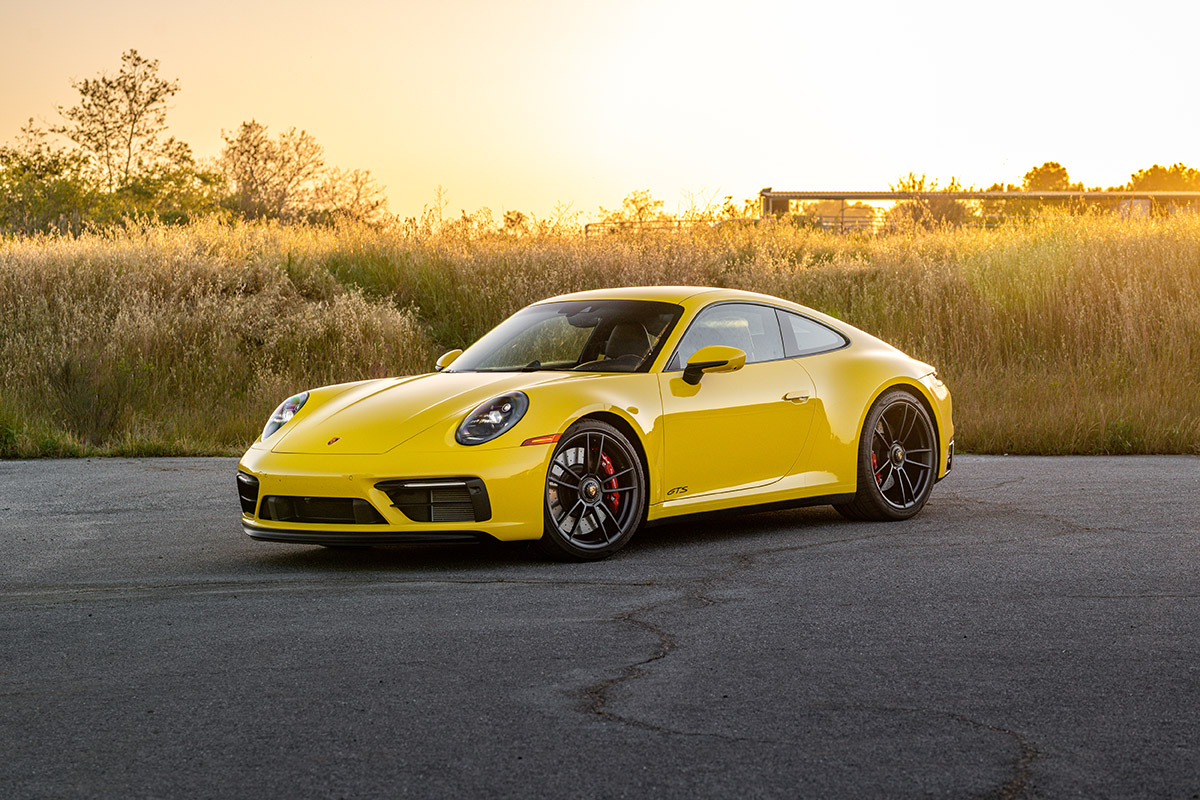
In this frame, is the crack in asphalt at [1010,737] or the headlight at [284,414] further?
the headlight at [284,414]

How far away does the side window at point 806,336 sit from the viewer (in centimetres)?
771

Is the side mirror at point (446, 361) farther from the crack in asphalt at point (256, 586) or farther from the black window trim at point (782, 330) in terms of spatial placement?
the crack in asphalt at point (256, 586)

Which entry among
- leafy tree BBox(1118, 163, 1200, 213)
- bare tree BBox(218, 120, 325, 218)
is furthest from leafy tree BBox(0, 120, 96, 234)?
leafy tree BBox(1118, 163, 1200, 213)

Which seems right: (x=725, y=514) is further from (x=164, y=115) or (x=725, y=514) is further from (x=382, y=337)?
(x=164, y=115)

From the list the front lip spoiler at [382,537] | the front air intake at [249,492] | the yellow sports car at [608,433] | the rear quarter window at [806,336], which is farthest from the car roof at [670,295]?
the front air intake at [249,492]

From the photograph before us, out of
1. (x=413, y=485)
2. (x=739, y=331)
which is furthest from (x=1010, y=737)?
(x=739, y=331)

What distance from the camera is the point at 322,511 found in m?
6.24

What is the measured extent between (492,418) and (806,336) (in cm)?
232

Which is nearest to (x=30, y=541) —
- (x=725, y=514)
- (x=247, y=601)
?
(x=247, y=601)

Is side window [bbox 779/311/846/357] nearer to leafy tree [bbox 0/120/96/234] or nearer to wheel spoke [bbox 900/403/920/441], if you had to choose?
wheel spoke [bbox 900/403/920/441]

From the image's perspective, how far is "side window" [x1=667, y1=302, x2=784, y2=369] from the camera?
287 inches

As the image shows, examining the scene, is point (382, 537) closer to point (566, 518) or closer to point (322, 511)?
point (322, 511)

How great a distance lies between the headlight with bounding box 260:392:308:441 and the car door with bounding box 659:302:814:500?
1.96 meters

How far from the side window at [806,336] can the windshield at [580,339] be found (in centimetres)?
76
